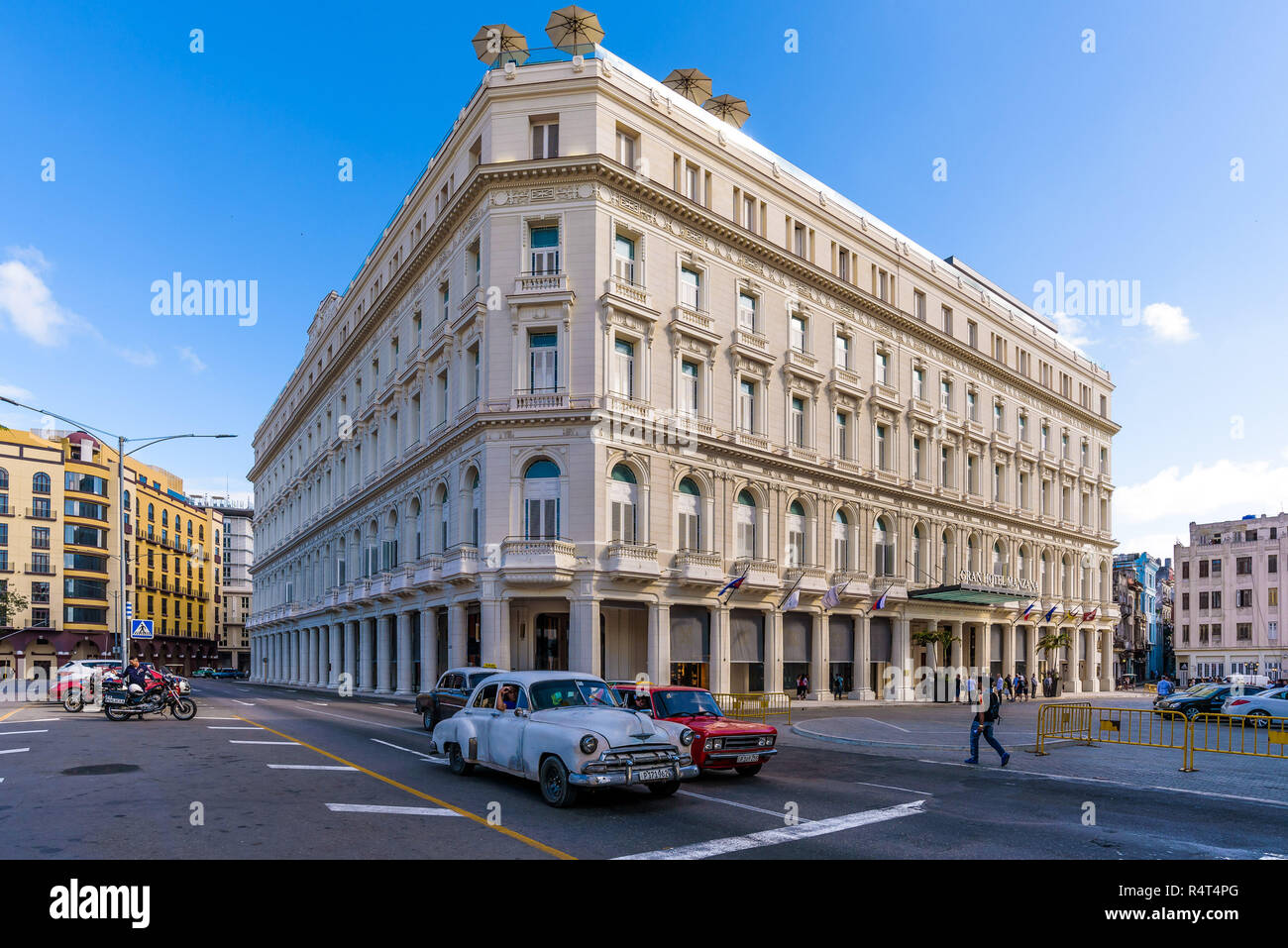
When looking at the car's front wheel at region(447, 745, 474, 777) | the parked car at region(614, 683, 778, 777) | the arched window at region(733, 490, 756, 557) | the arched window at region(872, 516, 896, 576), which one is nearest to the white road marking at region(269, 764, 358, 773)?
the car's front wheel at region(447, 745, 474, 777)

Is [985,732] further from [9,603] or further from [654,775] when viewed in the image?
[9,603]

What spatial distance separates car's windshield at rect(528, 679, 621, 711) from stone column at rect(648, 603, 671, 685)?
22.2m

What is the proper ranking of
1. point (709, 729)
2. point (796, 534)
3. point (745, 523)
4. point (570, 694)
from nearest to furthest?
1. point (570, 694)
2. point (709, 729)
3. point (745, 523)
4. point (796, 534)

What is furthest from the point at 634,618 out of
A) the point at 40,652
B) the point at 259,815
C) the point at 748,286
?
the point at 40,652

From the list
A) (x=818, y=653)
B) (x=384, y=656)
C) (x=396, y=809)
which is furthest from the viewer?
(x=384, y=656)

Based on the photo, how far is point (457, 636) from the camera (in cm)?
3931

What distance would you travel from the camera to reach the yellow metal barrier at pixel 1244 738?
2080 centimetres

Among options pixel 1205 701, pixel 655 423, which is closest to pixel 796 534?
pixel 655 423

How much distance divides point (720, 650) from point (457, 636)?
37.3 ft

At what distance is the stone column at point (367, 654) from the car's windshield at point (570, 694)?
40.6m

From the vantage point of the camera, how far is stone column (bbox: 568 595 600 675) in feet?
115

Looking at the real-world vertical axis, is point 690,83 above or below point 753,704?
above

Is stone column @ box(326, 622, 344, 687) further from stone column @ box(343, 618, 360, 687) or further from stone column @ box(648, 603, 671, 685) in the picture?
stone column @ box(648, 603, 671, 685)

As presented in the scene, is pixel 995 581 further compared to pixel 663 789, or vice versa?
pixel 995 581
